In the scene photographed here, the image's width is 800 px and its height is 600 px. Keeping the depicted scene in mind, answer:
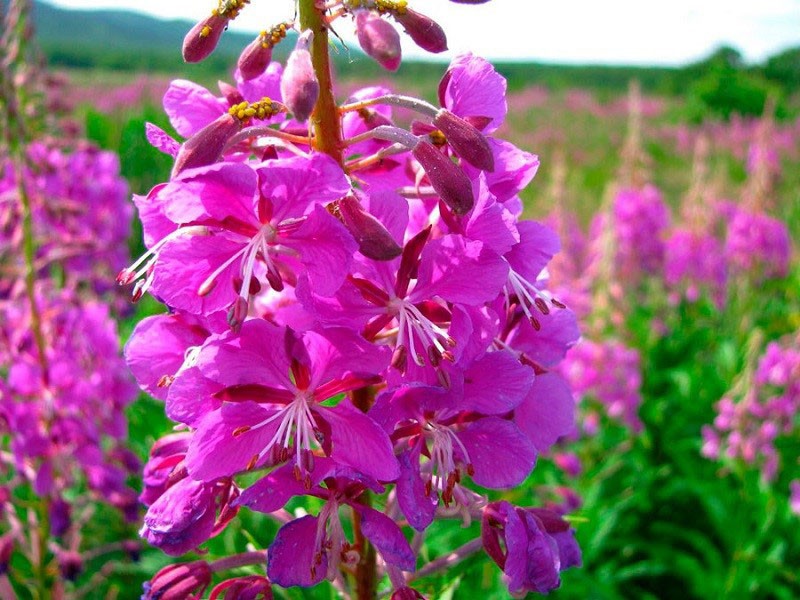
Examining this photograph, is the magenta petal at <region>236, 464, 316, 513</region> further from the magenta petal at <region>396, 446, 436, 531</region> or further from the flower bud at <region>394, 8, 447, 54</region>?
the flower bud at <region>394, 8, 447, 54</region>

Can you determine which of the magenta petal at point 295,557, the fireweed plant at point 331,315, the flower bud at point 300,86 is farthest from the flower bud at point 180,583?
the flower bud at point 300,86

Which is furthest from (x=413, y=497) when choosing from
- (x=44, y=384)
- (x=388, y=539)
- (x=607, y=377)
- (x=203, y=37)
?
(x=607, y=377)

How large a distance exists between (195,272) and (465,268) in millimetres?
455

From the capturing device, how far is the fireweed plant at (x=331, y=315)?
1.22 metres

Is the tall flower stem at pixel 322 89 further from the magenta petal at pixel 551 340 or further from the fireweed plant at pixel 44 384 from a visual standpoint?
the fireweed plant at pixel 44 384

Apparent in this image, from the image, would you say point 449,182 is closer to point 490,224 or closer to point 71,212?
point 490,224

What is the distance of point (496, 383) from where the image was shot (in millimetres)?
1352

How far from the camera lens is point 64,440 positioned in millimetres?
2885

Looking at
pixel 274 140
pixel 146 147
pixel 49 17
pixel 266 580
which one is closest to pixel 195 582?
pixel 266 580

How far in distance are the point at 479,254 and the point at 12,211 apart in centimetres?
282

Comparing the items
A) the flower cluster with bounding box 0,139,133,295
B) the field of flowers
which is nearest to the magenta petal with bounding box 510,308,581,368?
the field of flowers

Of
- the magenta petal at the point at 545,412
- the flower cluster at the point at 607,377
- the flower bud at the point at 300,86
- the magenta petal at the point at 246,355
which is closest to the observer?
the flower bud at the point at 300,86

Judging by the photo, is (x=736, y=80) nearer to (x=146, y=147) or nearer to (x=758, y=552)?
(x=146, y=147)

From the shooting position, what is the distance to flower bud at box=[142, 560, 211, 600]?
1.44m
